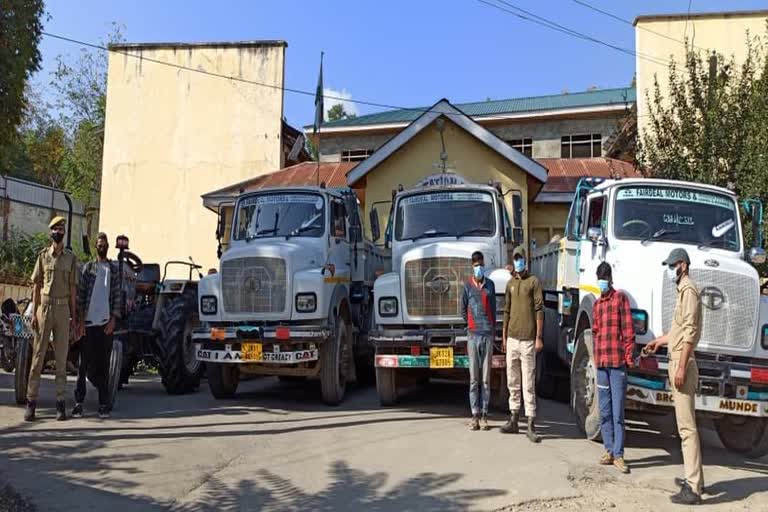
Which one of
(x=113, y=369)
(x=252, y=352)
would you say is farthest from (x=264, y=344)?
(x=113, y=369)

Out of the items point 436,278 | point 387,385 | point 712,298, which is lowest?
point 387,385

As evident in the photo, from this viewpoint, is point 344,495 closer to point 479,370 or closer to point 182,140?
point 479,370

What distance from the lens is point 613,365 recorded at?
6.22 meters

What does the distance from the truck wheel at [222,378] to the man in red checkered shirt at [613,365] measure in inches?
206

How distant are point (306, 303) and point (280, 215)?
184 cm

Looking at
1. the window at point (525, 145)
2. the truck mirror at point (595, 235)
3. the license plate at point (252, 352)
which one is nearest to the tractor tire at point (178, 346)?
the license plate at point (252, 352)

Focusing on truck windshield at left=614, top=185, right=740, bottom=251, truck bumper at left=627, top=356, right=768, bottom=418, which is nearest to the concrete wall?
truck windshield at left=614, top=185, right=740, bottom=251

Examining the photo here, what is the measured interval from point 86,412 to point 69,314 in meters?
1.34

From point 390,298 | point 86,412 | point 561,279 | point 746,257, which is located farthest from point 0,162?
point 746,257

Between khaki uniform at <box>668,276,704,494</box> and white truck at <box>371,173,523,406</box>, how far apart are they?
8.86 ft

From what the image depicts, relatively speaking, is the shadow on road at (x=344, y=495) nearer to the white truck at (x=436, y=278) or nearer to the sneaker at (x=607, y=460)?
the sneaker at (x=607, y=460)

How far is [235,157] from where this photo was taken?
23.2 meters

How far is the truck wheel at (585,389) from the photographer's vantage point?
711cm

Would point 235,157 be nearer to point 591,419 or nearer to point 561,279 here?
point 561,279
